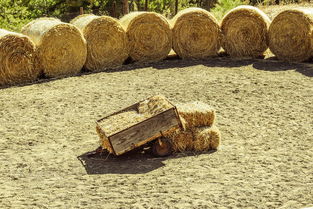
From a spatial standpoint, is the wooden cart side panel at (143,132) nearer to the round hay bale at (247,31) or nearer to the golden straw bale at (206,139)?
the golden straw bale at (206,139)

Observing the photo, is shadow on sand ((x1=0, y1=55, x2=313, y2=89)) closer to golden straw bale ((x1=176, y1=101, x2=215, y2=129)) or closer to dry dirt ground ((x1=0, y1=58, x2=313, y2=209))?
dry dirt ground ((x1=0, y1=58, x2=313, y2=209))

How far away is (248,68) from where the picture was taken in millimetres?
14758

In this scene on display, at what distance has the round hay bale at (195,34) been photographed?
16.3 m

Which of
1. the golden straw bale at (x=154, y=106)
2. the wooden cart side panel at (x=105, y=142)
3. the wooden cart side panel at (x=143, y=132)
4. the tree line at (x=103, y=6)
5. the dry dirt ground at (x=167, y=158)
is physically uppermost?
the golden straw bale at (x=154, y=106)

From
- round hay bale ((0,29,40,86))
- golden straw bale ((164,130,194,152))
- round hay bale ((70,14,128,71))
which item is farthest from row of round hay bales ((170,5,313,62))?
golden straw bale ((164,130,194,152))

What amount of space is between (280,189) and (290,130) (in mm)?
2772

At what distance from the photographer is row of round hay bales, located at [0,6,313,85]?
14.3m

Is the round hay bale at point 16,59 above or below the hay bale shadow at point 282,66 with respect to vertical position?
above

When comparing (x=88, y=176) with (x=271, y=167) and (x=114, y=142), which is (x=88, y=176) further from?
(x=271, y=167)

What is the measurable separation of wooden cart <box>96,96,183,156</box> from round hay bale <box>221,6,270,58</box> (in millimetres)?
8153

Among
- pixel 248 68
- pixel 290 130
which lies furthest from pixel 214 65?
pixel 290 130

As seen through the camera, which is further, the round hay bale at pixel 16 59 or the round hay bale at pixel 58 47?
the round hay bale at pixel 58 47

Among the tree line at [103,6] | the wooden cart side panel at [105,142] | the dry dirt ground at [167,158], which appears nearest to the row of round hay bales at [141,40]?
the dry dirt ground at [167,158]

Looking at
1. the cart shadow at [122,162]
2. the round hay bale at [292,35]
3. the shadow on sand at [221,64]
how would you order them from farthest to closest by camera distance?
the round hay bale at [292,35] < the shadow on sand at [221,64] < the cart shadow at [122,162]
